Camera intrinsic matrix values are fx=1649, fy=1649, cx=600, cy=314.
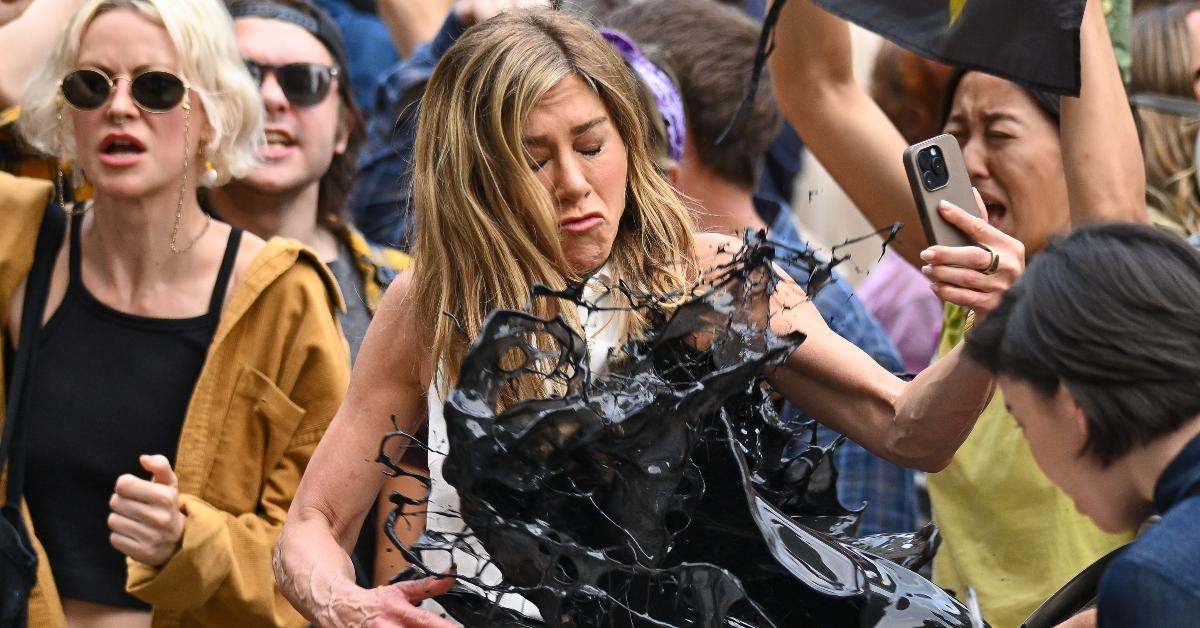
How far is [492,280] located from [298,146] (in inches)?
65.0

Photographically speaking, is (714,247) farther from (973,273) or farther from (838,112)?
(838,112)

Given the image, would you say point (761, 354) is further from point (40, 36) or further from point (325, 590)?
point (40, 36)

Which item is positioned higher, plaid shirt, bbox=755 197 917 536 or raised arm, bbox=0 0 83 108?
raised arm, bbox=0 0 83 108

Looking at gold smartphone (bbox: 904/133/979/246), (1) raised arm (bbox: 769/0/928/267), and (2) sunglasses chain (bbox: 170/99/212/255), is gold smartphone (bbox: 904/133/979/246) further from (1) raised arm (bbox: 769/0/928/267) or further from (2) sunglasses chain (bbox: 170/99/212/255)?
(2) sunglasses chain (bbox: 170/99/212/255)

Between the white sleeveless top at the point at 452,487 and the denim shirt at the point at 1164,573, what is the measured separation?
0.82 m

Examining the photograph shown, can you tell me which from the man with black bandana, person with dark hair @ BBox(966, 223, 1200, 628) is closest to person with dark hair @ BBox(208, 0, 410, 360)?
the man with black bandana

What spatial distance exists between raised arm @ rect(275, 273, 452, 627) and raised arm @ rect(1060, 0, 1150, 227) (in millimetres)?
1177

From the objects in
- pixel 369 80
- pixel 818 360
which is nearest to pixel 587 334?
pixel 818 360

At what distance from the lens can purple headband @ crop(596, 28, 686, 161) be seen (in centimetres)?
377

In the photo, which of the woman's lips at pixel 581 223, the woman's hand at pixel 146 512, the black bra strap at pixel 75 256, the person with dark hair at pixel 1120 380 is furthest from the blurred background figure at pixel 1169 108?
the black bra strap at pixel 75 256

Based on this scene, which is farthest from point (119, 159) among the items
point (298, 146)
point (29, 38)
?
point (298, 146)

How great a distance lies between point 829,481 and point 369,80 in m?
3.72

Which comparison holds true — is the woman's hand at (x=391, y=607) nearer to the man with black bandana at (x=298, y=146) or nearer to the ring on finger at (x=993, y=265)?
the ring on finger at (x=993, y=265)

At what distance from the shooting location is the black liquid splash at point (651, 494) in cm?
222
